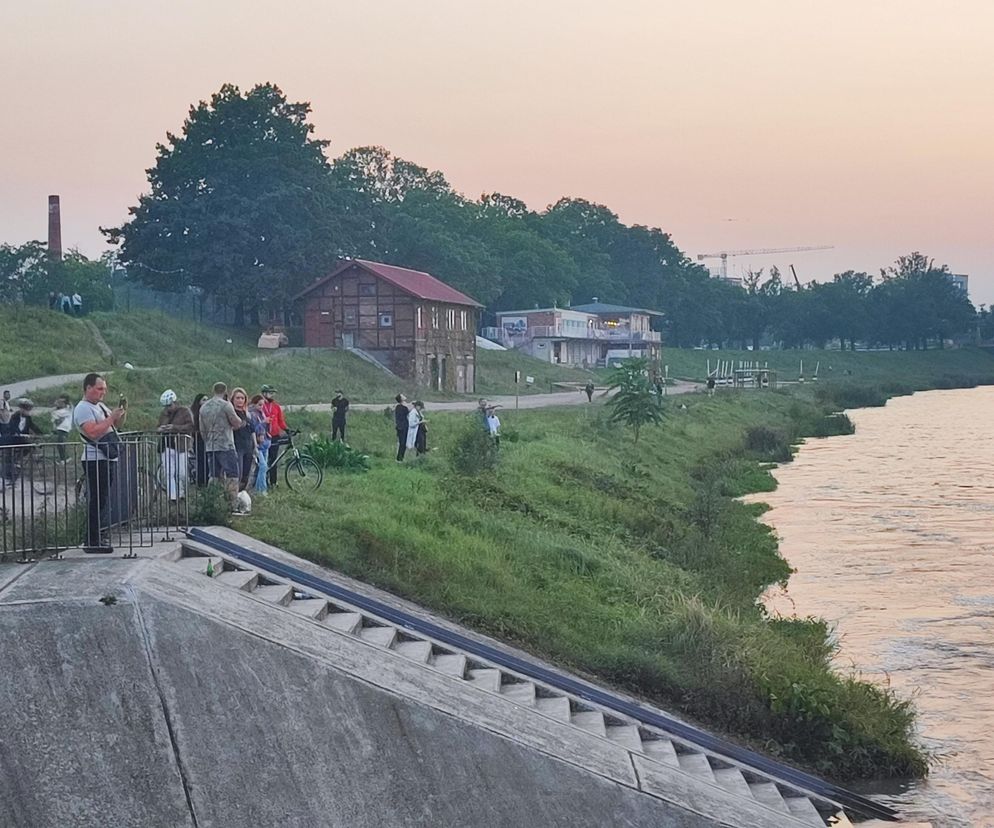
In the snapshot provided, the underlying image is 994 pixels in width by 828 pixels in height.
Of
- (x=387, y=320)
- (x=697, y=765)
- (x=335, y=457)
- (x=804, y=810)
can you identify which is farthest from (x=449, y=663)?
(x=387, y=320)

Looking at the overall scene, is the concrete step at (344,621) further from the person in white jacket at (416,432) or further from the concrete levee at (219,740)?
the person in white jacket at (416,432)

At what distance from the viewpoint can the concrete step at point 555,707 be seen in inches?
505

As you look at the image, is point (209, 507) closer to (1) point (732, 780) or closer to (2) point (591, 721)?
(2) point (591, 721)

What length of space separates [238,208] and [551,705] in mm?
58855

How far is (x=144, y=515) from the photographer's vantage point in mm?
14672

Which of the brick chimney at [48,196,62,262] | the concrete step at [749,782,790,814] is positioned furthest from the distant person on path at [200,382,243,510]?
the brick chimney at [48,196,62,262]

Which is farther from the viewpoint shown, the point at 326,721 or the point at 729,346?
the point at 729,346

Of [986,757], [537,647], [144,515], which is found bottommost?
[986,757]

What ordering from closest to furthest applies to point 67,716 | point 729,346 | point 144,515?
point 67,716
point 144,515
point 729,346

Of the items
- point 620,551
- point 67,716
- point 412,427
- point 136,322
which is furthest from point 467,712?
point 136,322

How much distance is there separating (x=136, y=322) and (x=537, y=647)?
46608mm

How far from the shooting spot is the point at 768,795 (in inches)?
512

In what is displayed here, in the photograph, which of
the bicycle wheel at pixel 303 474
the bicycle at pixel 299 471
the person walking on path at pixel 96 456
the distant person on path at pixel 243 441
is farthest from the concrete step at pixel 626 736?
the bicycle wheel at pixel 303 474

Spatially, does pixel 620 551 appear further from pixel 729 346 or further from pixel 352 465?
pixel 729 346
